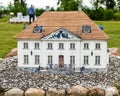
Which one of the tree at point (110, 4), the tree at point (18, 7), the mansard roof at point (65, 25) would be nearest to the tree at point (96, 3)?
the tree at point (110, 4)

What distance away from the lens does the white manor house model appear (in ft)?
87.8

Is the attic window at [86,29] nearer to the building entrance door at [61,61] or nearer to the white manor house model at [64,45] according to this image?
the white manor house model at [64,45]

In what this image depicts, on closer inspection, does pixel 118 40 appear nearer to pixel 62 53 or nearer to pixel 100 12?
pixel 62 53

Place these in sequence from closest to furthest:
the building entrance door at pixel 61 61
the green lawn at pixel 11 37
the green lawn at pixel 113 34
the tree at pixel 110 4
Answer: the building entrance door at pixel 61 61
the green lawn at pixel 11 37
the green lawn at pixel 113 34
the tree at pixel 110 4

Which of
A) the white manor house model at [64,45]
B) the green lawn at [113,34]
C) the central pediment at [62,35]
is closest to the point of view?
the central pediment at [62,35]

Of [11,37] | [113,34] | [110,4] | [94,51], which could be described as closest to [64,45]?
[94,51]

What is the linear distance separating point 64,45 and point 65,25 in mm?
1297

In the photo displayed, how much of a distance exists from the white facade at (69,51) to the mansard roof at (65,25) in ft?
0.97

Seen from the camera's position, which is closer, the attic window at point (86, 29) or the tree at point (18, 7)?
the attic window at point (86, 29)

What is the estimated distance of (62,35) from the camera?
2666 centimetres

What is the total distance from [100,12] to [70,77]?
3968cm

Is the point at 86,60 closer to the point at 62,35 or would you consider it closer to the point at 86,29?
the point at 86,29

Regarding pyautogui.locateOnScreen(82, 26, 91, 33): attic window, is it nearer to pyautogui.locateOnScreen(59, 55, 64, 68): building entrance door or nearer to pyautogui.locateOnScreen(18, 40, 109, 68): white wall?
pyautogui.locateOnScreen(18, 40, 109, 68): white wall

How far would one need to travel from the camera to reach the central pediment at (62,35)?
26.5 meters
